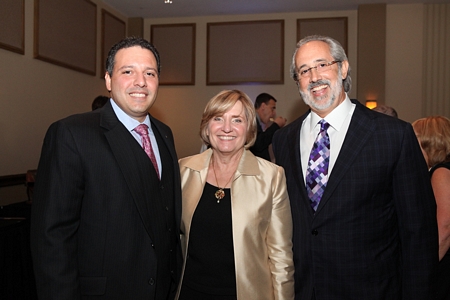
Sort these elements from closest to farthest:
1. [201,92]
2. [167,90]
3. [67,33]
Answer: [67,33] < [201,92] < [167,90]

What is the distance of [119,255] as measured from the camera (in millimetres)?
1564

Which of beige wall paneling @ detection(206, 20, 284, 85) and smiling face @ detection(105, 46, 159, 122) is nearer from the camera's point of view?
smiling face @ detection(105, 46, 159, 122)

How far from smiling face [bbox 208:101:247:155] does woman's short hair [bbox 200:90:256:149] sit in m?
0.02

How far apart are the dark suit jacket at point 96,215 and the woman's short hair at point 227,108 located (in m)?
0.47

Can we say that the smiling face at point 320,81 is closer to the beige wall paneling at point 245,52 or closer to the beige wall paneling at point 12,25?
the beige wall paneling at point 12,25

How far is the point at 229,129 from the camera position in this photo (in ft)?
6.49

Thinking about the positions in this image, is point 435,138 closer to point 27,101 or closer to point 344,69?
point 344,69

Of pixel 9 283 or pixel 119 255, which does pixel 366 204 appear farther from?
pixel 9 283

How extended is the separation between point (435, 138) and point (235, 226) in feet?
5.01

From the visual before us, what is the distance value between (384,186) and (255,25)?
6.78 meters

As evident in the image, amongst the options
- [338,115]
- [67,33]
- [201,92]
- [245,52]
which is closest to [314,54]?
[338,115]

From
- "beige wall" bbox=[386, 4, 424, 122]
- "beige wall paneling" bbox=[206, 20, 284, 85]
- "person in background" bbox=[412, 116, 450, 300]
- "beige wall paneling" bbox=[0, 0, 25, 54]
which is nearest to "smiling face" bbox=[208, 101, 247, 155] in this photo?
"person in background" bbox=[412, 116, 450, 300]

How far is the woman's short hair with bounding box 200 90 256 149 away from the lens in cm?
199

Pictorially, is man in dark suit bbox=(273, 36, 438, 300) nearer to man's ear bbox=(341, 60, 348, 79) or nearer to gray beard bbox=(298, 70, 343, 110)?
gray beard bbox=(298, 70, 343, 110)
